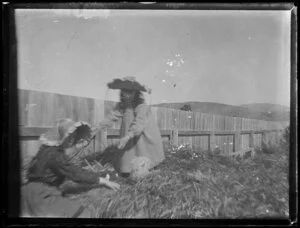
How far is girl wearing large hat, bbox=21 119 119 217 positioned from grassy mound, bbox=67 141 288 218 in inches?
2.0

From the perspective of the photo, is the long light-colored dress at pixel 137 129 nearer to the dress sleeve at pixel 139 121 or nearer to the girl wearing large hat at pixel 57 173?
the dress sleeve at pixel 139 121

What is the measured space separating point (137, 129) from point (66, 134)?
35 cm

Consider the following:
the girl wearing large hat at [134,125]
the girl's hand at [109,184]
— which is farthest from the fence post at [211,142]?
the girl's hand at [109,184]

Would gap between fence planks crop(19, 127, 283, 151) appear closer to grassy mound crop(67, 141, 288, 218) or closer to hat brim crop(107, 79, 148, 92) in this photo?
grassy mound crop(67, 141, 288, 218)

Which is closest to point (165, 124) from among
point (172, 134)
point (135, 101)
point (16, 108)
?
point (172, 134)

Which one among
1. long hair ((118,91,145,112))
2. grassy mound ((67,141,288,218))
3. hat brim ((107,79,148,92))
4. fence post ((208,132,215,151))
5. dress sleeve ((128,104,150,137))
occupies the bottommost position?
grassy mound ((67,141,288,218))

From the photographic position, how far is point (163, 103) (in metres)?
1.43

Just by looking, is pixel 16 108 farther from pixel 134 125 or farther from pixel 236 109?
pixel 236 109

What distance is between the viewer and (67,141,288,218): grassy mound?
1.43 m

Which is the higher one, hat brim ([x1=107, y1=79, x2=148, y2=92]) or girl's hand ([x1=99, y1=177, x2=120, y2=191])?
hat brim ([x1=107, y1=79, x2=148, y2=92])

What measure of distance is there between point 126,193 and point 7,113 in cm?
Result: 70

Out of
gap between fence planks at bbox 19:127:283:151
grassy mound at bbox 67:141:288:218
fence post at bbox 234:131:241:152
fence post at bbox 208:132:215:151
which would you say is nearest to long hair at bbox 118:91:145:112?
gap between fence planks at bbox 19:127:283:151

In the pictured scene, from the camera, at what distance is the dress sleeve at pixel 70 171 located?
142cm

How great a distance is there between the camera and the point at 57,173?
4.65 feet
